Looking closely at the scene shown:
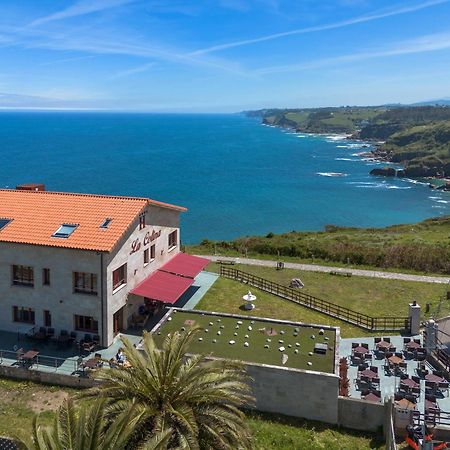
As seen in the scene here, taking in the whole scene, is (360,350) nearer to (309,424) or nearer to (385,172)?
(309,424)

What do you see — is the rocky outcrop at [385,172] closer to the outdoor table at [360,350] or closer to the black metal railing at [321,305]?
the black metal railing at [321,305]

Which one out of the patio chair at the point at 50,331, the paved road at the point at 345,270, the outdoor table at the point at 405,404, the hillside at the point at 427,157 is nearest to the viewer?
the outdoor table at the point at 405,404

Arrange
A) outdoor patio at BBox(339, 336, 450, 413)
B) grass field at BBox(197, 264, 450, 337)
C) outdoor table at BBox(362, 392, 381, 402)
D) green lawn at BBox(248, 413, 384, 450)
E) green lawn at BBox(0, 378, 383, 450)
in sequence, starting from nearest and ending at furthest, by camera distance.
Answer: green lawn at BBox(248, 413, 384, 450) < green lawn at BBox(0, 378, 383, 450) < outdoor table at BBox(362, 392, 381, 402) < outdoor patio at BBox(339, 336, 450, 413) < grass field at BBox(197, 264, 450, 337)

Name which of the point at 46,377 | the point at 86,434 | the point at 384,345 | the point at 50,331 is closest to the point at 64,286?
the point at 50,331

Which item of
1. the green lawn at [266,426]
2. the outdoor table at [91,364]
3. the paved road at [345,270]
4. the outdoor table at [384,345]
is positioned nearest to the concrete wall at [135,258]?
the outdoor table at [91,364]

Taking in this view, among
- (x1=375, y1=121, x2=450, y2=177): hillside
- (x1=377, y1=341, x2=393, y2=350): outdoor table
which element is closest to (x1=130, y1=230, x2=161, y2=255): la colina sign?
(x1=377, y1=341, x2=393, y2=350): outdoor table

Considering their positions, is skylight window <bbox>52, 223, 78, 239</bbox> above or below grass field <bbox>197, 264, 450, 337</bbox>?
above

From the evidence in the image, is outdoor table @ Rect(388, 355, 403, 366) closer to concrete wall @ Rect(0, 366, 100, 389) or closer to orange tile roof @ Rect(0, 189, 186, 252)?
concrete wall @ Rect(0, 366, 100, 389)
